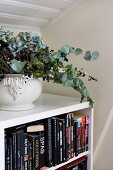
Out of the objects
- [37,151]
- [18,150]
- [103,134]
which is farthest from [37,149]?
[103,134]

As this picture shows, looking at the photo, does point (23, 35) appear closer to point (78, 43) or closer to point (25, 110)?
point (25, 110)

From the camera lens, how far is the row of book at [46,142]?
97cm

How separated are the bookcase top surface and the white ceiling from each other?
0.45 meters

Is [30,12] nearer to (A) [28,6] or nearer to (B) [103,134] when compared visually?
(A) [28,6]

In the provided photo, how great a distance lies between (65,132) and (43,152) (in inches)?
5.8

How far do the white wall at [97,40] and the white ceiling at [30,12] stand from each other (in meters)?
0.07

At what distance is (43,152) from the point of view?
1.10 metres

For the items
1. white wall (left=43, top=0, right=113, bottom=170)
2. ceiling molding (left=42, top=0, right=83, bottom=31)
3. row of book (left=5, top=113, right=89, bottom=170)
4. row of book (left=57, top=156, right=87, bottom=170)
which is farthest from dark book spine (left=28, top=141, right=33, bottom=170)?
ceiling molding (left=42, top=0, right=83, bottom=31)

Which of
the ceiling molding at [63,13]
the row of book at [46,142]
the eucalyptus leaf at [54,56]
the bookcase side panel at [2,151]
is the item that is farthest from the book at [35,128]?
the ceiling molding at [63,13]

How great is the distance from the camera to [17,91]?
1.04 meters

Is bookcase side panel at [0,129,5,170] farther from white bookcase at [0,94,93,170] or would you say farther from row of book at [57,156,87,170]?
row of book at [57,156,87,170]

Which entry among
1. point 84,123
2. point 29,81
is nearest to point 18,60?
point 29,81

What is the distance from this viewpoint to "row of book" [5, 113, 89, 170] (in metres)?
0.97

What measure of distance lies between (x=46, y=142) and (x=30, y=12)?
0.70 metres
